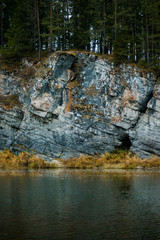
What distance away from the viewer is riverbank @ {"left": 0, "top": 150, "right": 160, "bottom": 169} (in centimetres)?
4028

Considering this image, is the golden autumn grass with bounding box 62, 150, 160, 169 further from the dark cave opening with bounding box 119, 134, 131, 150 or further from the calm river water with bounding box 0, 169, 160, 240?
the calm river water with bounding box 0, 169, 160, 240

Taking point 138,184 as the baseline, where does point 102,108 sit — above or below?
above

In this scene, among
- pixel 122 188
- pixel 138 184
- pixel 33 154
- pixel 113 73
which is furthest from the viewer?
pixel 113 73

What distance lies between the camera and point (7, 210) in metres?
16.1

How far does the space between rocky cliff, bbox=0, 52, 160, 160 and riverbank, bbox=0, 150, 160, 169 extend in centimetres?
120

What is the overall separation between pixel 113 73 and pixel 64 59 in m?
7.77

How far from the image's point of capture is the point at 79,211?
52.5 feet

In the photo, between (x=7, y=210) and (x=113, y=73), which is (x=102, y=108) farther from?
(x=7, y=210)

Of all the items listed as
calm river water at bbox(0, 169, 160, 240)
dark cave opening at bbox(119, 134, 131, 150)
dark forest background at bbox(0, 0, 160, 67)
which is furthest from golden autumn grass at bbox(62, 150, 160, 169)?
calm river water at bbox(0, 169, 160, 240)

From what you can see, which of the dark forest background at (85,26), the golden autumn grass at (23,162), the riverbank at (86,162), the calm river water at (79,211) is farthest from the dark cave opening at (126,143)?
the calm river water at (79,211)

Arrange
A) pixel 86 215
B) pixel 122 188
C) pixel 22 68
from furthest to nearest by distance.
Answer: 1. pixel 22 68
2. pixel 122 188
3. pixel 86 215

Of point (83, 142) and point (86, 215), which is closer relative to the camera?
point (86, 215)

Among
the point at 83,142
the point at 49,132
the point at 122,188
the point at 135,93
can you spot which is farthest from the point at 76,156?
the point at 122,188

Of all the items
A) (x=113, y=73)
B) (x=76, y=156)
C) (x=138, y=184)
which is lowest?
(x=76, y=156)
